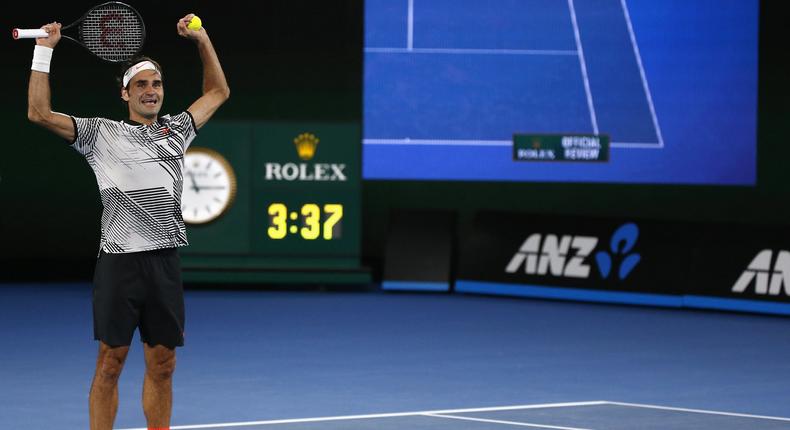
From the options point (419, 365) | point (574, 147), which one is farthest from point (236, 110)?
point (419, 365)

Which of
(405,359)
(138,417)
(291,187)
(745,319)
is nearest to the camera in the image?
(138,417)

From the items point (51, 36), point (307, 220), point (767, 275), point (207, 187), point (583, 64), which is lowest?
point (767, 275)

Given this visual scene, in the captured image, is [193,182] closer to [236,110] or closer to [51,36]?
[236,110]

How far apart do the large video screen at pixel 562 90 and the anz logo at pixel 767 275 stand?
5.60 feet

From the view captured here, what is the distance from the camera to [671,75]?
13.2 meters

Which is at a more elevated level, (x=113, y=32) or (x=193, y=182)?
(x=113, y=32)

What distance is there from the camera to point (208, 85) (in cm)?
549

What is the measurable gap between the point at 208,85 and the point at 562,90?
26.7 ft


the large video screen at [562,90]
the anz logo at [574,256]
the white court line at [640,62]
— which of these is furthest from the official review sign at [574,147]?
the anz logo at [574,256]

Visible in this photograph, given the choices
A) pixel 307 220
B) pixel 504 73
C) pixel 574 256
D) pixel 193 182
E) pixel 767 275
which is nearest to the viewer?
pixel 767 275

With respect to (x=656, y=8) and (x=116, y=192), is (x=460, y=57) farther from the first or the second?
(x=116, y=192)

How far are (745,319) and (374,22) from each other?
425 cm

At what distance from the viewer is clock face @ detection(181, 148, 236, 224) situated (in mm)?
12617

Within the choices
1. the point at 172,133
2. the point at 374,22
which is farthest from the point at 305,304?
the point at 172,133
